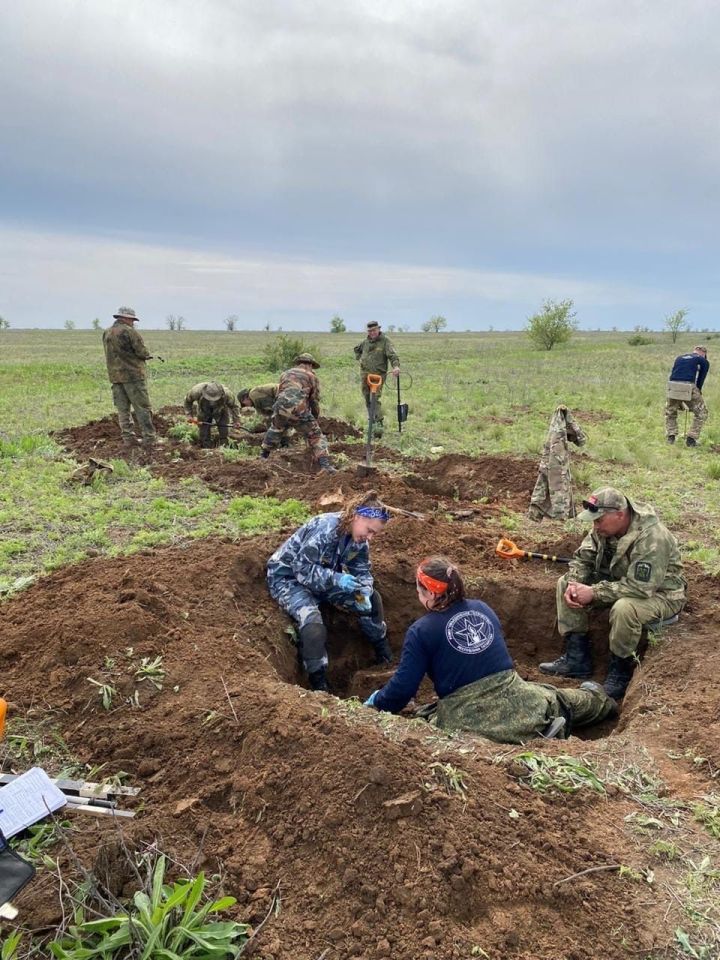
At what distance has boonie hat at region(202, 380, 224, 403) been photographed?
10.2 meters

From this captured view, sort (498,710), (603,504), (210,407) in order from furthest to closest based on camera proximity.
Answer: (210,407), (603,504), (498,710)

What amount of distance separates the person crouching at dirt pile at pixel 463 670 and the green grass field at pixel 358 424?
10.3 ft

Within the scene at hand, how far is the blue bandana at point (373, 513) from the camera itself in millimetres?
4250

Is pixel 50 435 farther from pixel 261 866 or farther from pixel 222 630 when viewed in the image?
pixel 261 866

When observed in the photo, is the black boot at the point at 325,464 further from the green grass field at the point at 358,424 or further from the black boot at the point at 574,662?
the black boot at the point at 574,662

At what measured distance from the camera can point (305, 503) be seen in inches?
291

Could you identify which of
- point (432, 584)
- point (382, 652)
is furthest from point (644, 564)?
point (382, 652)

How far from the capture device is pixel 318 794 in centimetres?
286

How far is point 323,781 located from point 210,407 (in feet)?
26.9

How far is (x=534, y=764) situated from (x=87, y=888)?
1.93m

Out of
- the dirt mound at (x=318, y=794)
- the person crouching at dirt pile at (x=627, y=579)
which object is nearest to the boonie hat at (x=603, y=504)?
the person crouching at dirt pile at (x=627, y=579)

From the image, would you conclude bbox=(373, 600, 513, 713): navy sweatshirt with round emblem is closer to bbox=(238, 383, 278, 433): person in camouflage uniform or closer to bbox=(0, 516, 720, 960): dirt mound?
bbox=(0, 516, 720, 960): dirt mound

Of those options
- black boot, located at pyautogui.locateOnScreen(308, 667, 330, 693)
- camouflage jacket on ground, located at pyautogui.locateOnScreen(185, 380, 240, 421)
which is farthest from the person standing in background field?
black boot, located at pyautogui.locateOnScreen(308, 667, 330, 693)

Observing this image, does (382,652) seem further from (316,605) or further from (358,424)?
(358,424)
